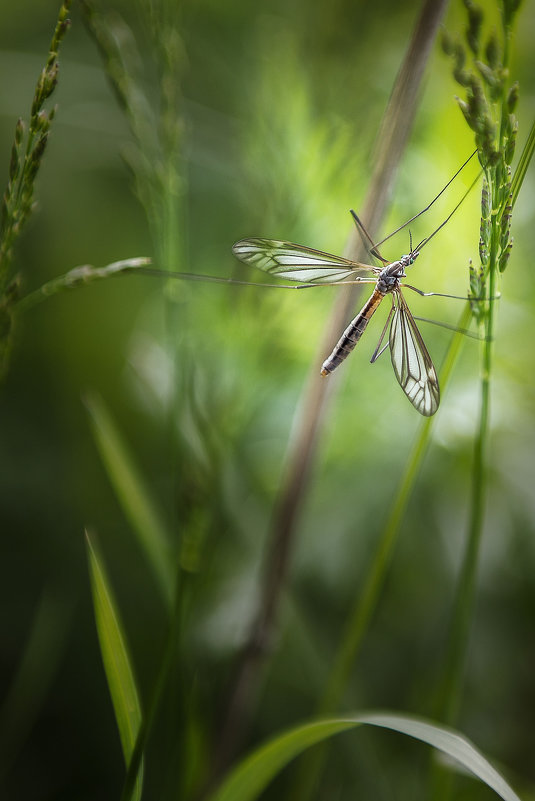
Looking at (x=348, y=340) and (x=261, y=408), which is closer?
(x=348, y=340)

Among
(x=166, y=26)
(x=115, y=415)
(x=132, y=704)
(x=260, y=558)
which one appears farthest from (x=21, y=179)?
(x=115, y=415)

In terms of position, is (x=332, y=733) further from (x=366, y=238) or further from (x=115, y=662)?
(x=366, y=238)

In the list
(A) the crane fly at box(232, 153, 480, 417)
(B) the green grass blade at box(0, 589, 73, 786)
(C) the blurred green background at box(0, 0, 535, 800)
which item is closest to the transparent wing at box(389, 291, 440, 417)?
(A) the crane fly at box(232, 153, 480, 417)

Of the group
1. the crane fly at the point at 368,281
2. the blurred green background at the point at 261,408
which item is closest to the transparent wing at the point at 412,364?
the crane fly at the point at 368,281

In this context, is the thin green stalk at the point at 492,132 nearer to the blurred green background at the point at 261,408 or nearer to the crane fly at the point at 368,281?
the crane fly at the point at 368,281

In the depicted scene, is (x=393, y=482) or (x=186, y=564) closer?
(x=186, y=564)

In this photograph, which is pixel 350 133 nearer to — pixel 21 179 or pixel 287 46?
pixel 287 46

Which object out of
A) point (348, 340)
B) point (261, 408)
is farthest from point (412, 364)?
point (261, 408)
